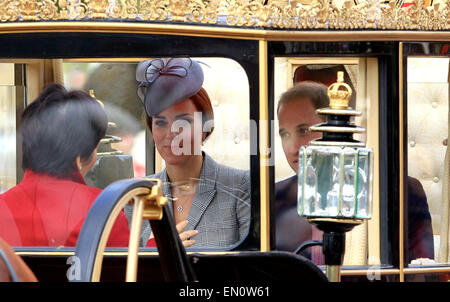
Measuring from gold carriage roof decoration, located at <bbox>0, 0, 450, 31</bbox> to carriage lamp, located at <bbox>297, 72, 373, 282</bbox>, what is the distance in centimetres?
68

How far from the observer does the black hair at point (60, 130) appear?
123 inches

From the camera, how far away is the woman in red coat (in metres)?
3.10

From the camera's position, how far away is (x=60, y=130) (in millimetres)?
3133

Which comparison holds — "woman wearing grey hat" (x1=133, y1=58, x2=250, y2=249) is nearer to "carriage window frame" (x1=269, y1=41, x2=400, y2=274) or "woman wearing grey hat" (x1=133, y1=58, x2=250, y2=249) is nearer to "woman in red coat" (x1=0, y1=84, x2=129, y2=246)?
"woman in red coat" (x1=0, y1=84, x2=129, y2=246)

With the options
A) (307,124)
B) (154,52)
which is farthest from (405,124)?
(154,52)

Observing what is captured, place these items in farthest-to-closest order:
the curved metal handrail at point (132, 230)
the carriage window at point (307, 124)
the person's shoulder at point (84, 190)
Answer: the carriage window at point (307, 124) < the person's shoulder at point (84, 190) < the curved metal handrail at point (132, 230)

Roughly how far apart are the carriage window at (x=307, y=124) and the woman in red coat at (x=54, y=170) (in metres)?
0.63

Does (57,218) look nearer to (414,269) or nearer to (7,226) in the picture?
(7,226)

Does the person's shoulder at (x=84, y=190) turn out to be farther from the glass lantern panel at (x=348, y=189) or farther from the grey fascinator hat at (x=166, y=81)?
the glass lantern panel at (x=348, y=189)

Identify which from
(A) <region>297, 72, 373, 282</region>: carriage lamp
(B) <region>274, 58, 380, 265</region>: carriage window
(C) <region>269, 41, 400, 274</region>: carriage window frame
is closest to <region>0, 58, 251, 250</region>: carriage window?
(B) <region>274, 58, 380, 265</region>: carriage window

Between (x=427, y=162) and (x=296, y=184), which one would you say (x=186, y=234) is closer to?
(x=296, y=184)

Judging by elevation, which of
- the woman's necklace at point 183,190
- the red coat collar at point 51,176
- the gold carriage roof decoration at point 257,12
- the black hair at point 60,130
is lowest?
the woman's necklace at point 183,190

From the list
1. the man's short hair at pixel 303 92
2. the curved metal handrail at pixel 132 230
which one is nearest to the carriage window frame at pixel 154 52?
the man's short hair at pixel 303 92

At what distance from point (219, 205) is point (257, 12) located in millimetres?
724
